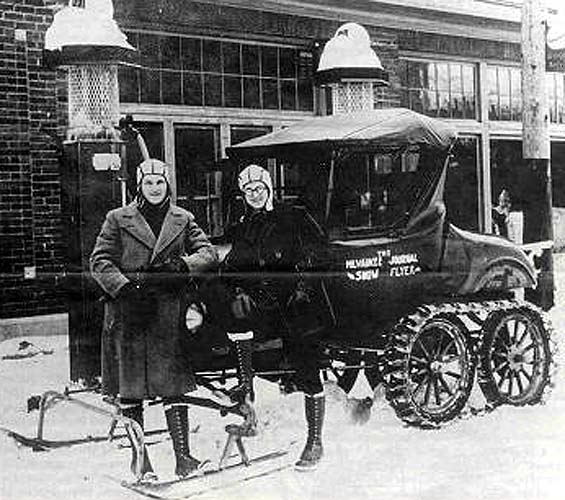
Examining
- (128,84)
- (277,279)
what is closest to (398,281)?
(277,279)

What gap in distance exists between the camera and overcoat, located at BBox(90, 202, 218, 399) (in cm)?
397

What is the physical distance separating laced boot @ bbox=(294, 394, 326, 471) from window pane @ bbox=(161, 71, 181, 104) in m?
4.05

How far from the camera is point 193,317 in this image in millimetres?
4090

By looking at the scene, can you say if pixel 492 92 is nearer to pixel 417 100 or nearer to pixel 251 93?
pixel 417 100

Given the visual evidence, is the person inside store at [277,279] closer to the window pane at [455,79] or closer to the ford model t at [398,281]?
the ford model t at [398,281]

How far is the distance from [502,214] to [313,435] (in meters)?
5.49

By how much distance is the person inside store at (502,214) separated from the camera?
8612 mm

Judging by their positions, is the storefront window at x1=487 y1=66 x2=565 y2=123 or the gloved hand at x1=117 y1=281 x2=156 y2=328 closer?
the gloved hand at x1=117 y1=281 x2=156 y2=328

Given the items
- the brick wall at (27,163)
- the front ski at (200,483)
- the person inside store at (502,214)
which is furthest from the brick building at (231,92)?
the front ski at (200,483)

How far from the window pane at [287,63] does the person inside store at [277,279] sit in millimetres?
4317

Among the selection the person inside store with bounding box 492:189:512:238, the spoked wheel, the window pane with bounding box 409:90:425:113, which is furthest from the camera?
the window pane with bounding box 409:90:425:113

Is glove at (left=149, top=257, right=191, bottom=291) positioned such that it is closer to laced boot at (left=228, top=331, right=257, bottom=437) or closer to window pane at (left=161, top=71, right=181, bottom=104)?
laced boot at (left=228, top=331, right=257, bottom=437)

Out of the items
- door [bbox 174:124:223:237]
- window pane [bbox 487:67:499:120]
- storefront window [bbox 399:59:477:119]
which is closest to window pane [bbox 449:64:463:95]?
storefront window [bbox 399:59:477:119]

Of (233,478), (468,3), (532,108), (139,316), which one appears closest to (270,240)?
(139,316)
